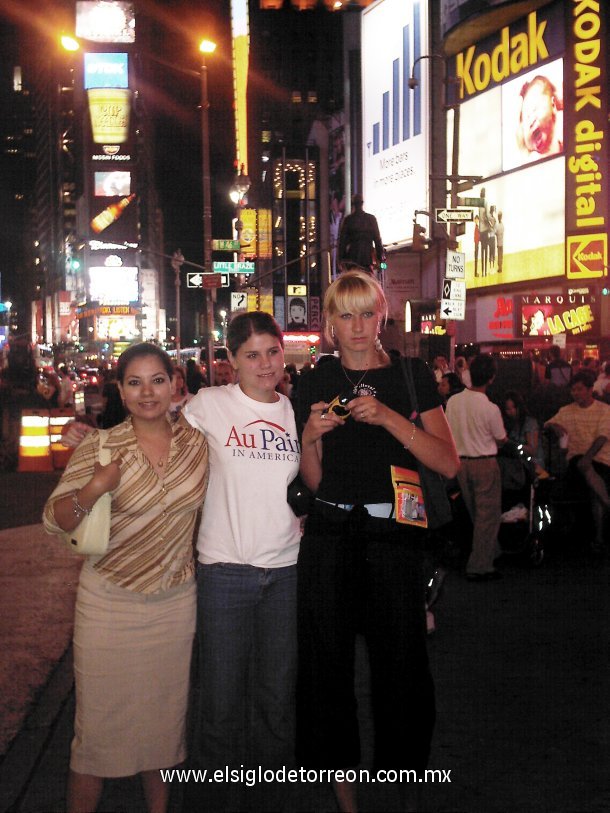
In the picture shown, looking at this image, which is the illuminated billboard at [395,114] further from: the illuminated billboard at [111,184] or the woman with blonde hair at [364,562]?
the illuminated billboard at [111,184]

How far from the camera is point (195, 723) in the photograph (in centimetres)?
530

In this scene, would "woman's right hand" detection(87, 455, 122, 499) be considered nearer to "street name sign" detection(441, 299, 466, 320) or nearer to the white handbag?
the white handbag

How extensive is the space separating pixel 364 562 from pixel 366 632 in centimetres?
29

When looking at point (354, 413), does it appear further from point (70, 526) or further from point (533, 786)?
point (533, 786)

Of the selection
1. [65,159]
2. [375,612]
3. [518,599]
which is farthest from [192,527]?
[65,159]

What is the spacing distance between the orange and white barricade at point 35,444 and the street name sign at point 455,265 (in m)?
8.34

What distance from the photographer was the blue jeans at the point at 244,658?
12.1 ft

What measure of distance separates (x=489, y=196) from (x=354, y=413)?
4106 centimetres

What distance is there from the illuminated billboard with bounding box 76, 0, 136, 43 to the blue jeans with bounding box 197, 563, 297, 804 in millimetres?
142651

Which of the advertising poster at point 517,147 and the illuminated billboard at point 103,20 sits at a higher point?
the illuminated billboard at point 103,20

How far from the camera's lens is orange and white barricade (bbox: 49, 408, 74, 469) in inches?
709

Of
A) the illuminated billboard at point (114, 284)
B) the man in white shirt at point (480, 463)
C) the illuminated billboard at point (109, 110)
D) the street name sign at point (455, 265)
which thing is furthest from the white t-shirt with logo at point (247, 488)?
the illuminated billboard at point (109, 110)

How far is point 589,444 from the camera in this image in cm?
1040

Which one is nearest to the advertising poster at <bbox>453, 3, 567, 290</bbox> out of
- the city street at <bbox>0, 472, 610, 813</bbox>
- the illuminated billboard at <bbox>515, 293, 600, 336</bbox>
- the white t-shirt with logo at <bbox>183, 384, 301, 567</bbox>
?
the illuminated billboard at <bbox>515, 293, 600, 336</bbox>
